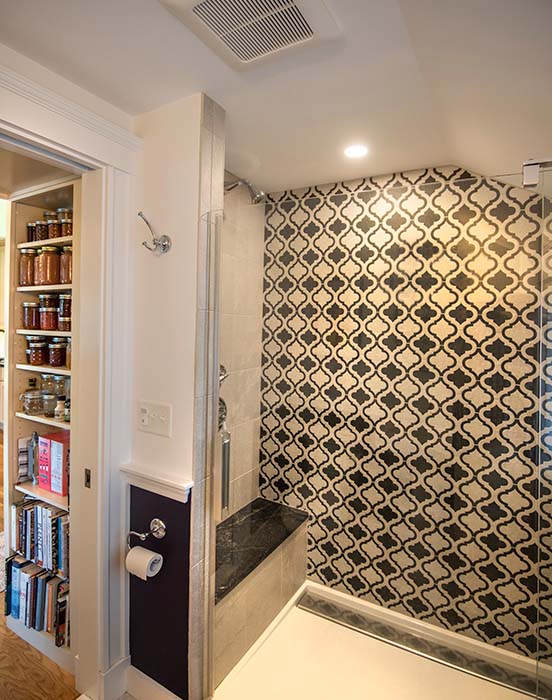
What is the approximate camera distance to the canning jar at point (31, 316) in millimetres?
2027

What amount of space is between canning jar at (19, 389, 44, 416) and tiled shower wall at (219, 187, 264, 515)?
1.02m

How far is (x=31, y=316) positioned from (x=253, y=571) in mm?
1672

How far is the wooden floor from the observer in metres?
1.66

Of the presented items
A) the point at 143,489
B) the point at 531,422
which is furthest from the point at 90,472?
the point at 531,422

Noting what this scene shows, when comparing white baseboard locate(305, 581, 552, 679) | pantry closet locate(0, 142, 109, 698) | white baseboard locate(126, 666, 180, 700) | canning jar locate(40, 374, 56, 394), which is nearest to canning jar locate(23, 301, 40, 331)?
pantry closet locate(0, 142, 109, 698)

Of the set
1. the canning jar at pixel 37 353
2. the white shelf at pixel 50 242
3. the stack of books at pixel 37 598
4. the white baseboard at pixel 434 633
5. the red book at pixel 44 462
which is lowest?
the white baseboard at pixel 434 633

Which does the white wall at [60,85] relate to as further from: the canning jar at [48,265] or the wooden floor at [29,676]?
the wooden floor at [29,676]

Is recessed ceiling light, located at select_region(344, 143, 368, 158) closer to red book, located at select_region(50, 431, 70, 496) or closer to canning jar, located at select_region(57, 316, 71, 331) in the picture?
canning jar, located at select_region(57, 316, 71, 331)

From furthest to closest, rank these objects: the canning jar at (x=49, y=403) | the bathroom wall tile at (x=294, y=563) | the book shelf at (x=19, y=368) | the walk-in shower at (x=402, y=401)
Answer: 1. the bathroom wall tile at (x=294, y=563)
2. the canning jar at (x=49, y=403)
3. the book shelf at (x=19, y=368)
4. the walk-in shower at (x=402, y=401)

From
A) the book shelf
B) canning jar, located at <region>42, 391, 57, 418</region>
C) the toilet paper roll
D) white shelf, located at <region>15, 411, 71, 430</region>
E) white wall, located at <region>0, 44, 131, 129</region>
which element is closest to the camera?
white wall, located at <region>0, 44, 131, 129</region>

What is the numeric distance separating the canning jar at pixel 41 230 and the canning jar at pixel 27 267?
0.28 feet

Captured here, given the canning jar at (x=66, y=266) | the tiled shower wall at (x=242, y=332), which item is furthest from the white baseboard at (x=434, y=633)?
the canning jar at (x=66, y=266)

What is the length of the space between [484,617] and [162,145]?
2.55 meters

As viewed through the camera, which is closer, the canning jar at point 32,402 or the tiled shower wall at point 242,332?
the tiled shower wall at point 242,332
